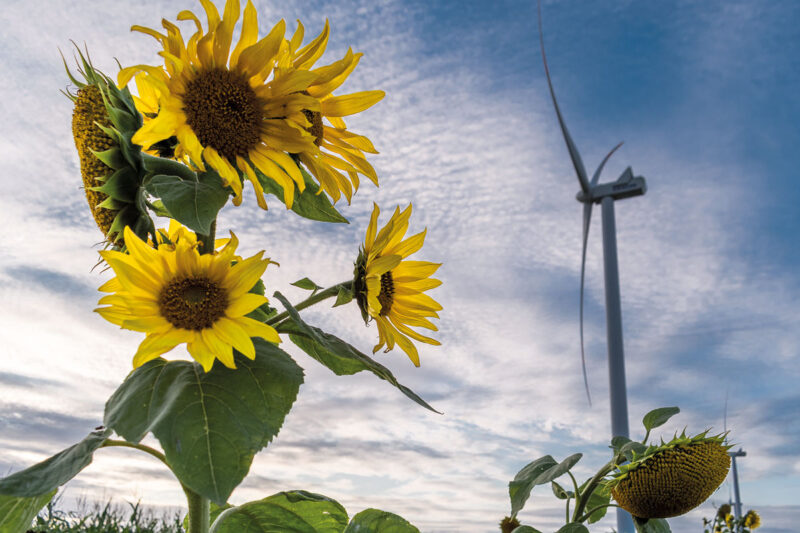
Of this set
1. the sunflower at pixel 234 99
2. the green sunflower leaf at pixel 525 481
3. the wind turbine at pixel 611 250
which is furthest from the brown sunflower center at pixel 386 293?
the wind turbine at pixel 611 250

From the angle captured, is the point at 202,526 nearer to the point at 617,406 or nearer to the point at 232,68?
the point at 232,68

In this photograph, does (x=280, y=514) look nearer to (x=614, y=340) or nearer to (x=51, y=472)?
(x=51, y=472)

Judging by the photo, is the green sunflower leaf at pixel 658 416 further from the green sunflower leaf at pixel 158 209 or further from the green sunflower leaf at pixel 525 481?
the green sunflower leaf at pixel 158 209

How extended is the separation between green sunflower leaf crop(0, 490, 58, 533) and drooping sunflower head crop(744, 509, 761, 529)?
26.5 ft

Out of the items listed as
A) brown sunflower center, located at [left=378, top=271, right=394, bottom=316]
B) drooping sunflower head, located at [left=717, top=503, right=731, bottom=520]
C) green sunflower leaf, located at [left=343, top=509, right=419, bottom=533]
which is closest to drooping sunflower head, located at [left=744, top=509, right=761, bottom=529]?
drooping sunflower head, located at [left=717, top=503, right=731, bottom=520]

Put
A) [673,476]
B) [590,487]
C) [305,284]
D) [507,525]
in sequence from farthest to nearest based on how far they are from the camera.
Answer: [507,525] < [590,487] < [673,476] < [305,284]

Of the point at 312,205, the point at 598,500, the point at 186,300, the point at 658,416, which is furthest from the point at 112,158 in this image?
the point at 598,500

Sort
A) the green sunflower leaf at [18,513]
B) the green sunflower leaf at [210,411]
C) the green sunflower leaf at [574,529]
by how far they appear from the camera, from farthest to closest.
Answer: the green sunflower leaf at [574,529] < the green sunflower leaf at [18,513] < the green sunflower leaf at [210,411]

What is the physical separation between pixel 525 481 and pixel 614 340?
15150mm

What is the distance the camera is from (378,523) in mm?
2027

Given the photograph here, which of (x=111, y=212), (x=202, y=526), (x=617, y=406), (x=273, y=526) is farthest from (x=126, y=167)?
(x=617, y=406)

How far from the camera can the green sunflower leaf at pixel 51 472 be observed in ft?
4.86

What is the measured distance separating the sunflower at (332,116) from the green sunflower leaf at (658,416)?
1317mm

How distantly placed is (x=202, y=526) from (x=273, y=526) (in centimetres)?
28
